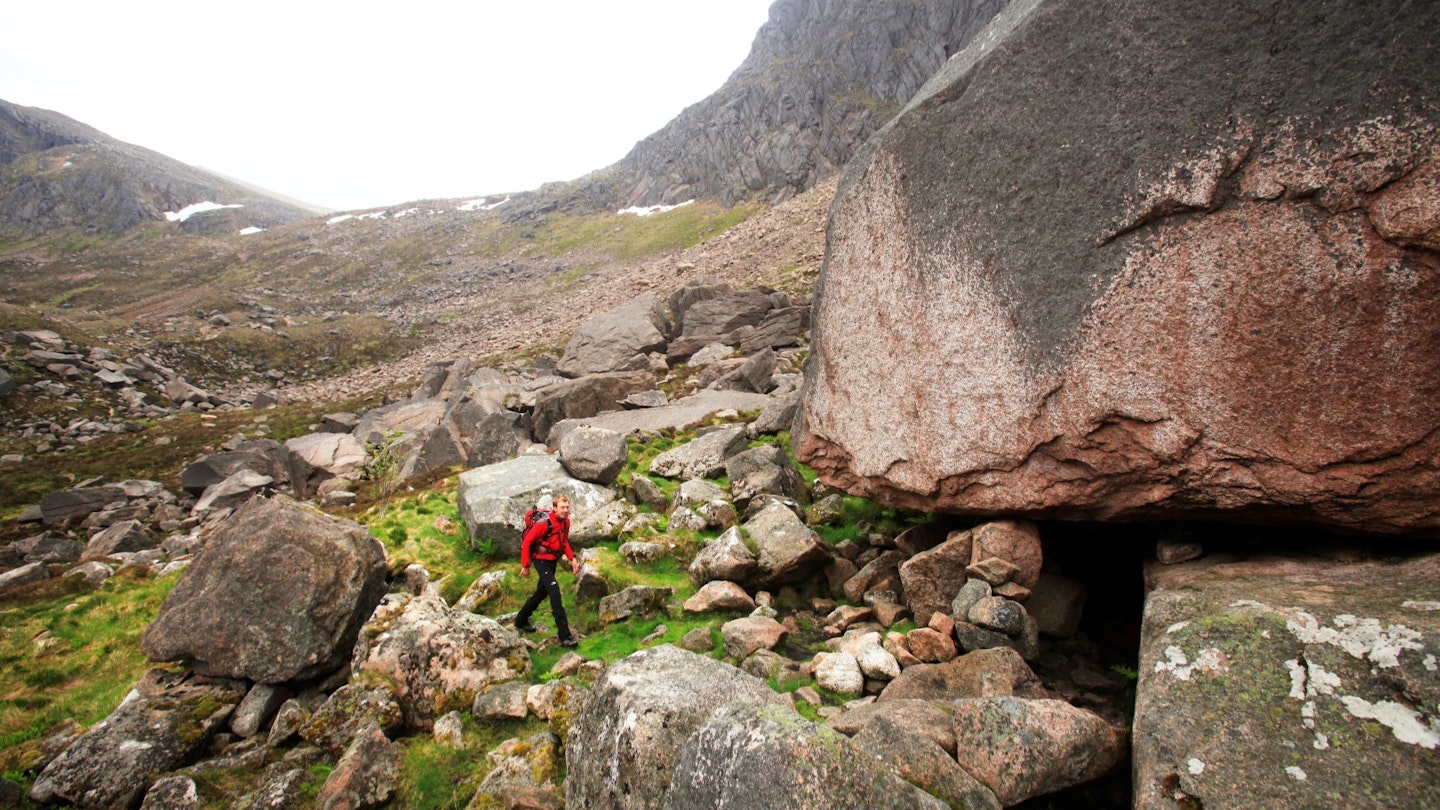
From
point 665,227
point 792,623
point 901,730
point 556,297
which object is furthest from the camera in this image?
point 665,227

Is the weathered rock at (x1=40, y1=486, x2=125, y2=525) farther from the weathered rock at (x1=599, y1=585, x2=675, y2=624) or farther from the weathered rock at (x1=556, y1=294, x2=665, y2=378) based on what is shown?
the weathered rock at (x1=599, y1=585, x2=675, y2=624)

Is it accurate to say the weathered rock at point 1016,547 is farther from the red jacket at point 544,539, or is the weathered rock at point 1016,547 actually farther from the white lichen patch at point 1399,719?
the red jacket at point 544,539

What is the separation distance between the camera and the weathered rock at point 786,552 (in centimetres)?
1155

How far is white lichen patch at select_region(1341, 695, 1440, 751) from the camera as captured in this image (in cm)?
442

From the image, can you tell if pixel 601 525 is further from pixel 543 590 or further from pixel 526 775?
pixel 526 775

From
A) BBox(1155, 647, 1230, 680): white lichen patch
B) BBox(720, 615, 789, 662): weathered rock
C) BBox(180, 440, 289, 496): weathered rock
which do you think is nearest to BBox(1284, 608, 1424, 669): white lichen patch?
BBox(1155, 647, 1230, 680): white lichen patch

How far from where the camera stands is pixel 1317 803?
14.4 ft

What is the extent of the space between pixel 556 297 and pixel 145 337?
4575 cm

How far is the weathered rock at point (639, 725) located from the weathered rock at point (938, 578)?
149 inches

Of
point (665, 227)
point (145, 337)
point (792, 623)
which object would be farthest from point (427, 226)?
point (792, 623)

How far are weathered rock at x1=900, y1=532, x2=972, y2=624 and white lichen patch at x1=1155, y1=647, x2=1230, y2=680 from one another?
3.77 m

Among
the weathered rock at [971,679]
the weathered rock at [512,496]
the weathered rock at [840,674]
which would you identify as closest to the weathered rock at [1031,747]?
the weathered rock at [971,679]

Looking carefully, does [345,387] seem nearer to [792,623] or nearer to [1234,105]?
[792,623]

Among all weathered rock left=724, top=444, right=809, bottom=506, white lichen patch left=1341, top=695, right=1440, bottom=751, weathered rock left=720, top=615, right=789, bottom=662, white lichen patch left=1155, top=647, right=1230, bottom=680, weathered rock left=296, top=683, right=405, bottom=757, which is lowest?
weathered rock left=296, top=683, right=405, bottom=757
